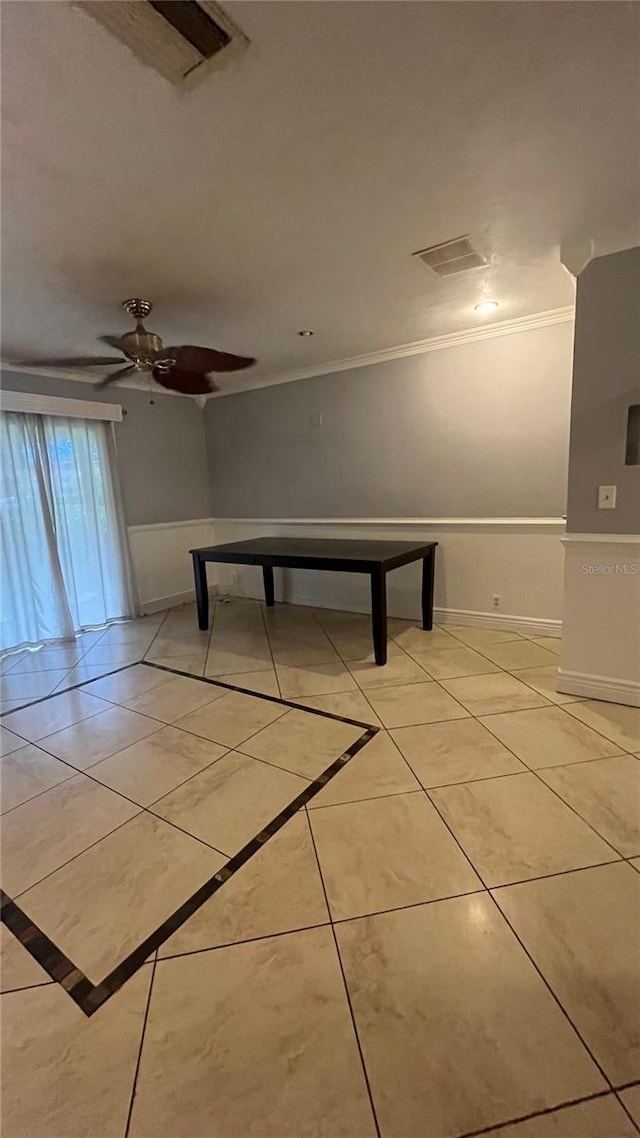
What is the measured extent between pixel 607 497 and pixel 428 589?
5.06ft

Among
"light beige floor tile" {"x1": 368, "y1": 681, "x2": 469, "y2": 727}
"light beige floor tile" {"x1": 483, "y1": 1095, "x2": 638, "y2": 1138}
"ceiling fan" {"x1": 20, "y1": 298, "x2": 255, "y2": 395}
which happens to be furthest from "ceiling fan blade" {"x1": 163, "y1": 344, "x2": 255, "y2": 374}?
"light beige floor tile" {"x1": 483, "y1": 1095, "x2": 638, "y2": 1138}

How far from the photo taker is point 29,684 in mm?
3037

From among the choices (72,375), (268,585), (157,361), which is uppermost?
(72,375)

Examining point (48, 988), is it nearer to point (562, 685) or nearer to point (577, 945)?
point (577, 945)

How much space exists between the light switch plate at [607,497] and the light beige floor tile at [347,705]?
158 centimetres

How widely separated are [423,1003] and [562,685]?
6.10 ft

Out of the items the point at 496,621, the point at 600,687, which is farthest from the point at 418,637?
the point at 600,687

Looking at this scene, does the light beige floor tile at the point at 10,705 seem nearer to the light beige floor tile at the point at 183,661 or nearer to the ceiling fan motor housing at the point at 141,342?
the light beige floor tile at the point at 183,661

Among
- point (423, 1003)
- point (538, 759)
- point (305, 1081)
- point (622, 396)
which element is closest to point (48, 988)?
point (305, 1081)

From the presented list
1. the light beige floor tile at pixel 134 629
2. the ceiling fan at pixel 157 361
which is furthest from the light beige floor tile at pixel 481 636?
the ceiling fan at pixel 157 361

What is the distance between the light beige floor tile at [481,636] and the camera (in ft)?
11.0

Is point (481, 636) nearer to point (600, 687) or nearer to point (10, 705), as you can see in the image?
point (600, 687)

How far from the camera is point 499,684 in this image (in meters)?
2.69

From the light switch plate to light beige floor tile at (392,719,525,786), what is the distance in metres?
1.27
